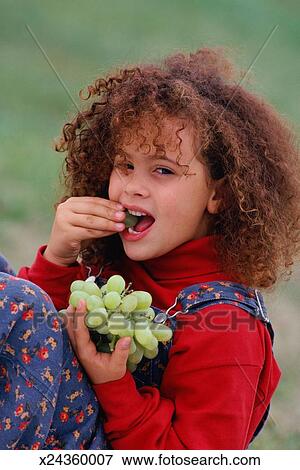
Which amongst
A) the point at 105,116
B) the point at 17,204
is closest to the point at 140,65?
the point at 105,116

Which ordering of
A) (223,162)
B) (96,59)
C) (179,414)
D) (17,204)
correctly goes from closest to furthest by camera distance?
(179,414)
(223,162)
(96,59)
(17,204)

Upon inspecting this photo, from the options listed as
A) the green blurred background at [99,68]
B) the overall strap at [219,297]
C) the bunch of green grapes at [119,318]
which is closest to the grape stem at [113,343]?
the bunch of green grapes at [119,318]

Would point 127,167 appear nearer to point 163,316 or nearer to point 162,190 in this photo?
point 162,190

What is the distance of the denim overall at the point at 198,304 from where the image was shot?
0.99 metres

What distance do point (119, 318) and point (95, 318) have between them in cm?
3

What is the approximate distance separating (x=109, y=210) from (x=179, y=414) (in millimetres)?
271

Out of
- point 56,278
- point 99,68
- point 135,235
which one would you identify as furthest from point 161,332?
point 99,68

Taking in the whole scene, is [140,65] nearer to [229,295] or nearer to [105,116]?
[105,116]

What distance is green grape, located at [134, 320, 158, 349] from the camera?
89 centimetres

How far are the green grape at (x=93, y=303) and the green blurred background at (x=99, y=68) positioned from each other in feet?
1.14

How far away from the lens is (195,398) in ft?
3.07

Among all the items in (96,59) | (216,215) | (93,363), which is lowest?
(93,363)

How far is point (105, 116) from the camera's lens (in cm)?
110
